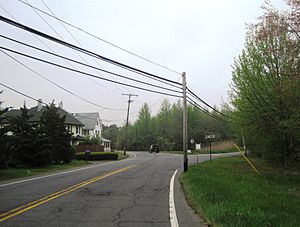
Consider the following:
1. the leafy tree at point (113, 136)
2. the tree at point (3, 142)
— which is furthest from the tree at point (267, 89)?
the leafy tree at point (113, 136)

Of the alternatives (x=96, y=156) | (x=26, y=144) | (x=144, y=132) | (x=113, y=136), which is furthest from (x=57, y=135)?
(x=113, y=136)

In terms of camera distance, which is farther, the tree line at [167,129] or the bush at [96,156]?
the tree line at [167,129]

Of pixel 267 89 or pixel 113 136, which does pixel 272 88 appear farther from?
pixel 113 136

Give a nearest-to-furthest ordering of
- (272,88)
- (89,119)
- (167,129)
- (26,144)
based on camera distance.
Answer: (272,88) → (26,144) → (89,119) → (167,129)

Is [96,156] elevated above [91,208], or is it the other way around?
[96,156]

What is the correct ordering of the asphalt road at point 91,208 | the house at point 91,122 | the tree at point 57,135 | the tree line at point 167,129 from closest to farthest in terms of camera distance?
the asphalt road at point 91,208
the tree at point 57,135
the house at point 91,122
the tree line at point 167,129

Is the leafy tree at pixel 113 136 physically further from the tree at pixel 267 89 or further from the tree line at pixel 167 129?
the tree at pixel 267 89

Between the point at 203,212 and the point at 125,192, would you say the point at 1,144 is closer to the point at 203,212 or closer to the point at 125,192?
the point at 125,192

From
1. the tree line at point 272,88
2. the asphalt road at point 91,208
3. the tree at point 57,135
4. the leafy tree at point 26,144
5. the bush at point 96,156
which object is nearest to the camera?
the asphalt road at point 91,208

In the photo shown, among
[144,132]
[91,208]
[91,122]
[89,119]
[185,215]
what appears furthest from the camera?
[144,132]

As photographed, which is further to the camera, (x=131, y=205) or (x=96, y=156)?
(x=96, y=156)

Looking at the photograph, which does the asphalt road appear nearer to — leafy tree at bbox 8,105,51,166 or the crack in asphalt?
the crack in asphalt

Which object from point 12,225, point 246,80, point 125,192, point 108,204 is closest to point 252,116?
point 246,80

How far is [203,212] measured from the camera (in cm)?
956
